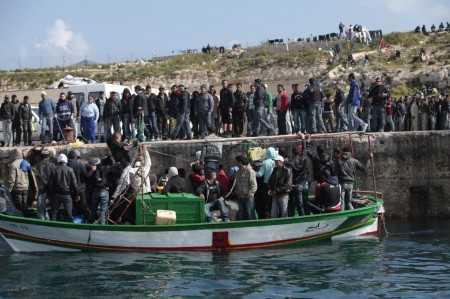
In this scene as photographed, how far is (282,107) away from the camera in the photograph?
22.1m

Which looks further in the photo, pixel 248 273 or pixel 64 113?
pixel 64 113

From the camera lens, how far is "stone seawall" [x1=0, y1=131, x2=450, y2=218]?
2055cm

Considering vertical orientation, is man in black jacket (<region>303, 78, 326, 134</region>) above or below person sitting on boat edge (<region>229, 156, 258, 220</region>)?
above

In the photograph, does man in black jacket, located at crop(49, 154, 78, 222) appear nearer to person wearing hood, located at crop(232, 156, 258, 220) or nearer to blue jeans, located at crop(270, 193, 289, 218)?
person wearing hood, located at crop(232, 156, 258, 220)

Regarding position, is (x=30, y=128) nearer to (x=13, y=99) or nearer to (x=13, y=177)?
(x=13, y=99)

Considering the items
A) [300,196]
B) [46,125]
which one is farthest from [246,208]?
[46,125]

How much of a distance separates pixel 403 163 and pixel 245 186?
587 centimetres

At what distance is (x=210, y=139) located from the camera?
67.5 ft

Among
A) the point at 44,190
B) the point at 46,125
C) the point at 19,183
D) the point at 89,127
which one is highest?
the point at 46,125

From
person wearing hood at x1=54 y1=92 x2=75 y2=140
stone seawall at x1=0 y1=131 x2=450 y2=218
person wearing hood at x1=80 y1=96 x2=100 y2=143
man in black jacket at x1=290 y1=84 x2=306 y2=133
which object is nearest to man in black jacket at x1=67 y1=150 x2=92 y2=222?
stone seawall at x1=0 y1=131 x2=450 y2=218

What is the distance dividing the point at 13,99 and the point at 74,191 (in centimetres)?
804

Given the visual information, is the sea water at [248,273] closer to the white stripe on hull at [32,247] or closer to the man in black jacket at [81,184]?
the white stripe on hull at [32,247]

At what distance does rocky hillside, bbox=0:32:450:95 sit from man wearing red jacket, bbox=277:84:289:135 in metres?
17.2

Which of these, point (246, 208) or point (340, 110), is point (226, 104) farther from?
point (246, 208)
